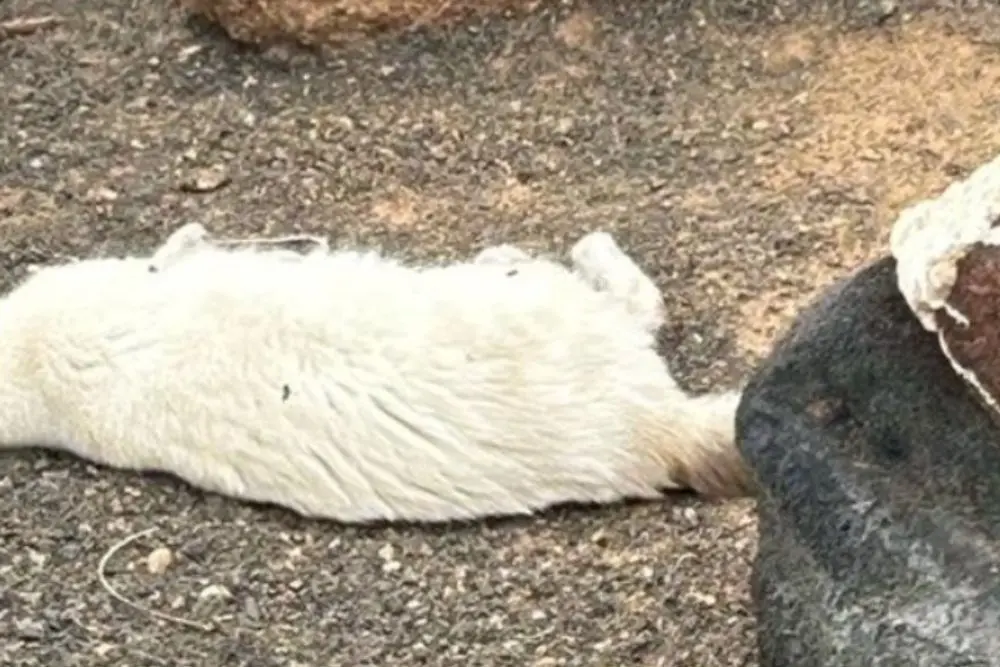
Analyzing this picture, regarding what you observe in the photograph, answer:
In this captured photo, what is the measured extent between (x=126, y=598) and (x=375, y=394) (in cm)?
47

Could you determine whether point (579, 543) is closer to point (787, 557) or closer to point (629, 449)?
point (629, 449)

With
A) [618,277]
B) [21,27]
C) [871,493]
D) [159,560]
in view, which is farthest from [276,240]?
[871,493]

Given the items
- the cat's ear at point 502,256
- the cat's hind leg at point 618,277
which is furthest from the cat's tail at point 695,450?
the cat's ear at point 502,256

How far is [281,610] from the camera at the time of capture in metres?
3.04

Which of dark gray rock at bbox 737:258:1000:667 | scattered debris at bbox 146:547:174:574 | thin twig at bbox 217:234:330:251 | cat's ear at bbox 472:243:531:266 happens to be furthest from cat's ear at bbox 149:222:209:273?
dark gray rock at bbox 737:258:1000:667

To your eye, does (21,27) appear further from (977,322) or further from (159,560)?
(977,322)

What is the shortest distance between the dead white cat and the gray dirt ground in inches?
2.4

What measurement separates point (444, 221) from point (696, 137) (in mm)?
508

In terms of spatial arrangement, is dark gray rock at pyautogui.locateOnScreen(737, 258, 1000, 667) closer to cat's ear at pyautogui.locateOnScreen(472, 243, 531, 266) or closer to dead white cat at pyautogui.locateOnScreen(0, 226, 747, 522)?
dead white cat at pyautogui.locateOnScreen(0, 226, 747, 522)

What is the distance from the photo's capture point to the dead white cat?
10.4 feet

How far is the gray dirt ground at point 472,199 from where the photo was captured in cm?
298

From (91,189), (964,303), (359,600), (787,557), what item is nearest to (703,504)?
(359,600)

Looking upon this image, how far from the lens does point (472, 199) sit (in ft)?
13.1

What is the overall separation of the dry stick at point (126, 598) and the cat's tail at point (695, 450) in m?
0.69
